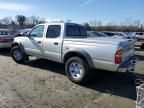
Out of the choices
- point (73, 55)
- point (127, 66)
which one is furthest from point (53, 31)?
point (127, 66)

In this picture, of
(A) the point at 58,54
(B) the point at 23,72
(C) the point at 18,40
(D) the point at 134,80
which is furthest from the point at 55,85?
(C) the point at 18,40

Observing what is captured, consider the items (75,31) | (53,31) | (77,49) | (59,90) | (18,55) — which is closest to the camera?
(59,90)

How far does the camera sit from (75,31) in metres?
7.54

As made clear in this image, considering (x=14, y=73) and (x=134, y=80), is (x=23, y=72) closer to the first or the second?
(x=14, y=73)

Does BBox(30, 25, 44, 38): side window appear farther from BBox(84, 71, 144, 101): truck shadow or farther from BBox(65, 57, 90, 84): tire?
BBox(84, 71, 144, 101): truck shadow

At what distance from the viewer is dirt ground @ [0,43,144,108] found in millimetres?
4660

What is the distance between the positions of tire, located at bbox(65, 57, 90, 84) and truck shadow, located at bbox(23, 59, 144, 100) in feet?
0.91

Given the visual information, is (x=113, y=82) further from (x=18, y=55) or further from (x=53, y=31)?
(x=18, y=55)

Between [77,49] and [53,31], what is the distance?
158cm

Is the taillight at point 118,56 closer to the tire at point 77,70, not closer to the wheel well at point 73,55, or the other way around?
the tire at point 77,70

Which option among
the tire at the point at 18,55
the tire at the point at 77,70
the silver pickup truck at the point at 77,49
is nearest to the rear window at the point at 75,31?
the silver pickup truck at the point at 77,49

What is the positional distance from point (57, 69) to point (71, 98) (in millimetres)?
3119

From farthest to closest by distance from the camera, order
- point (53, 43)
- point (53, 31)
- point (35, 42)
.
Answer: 1. point (35, 42)
2. point (53, 31)
3. point (53, 43)

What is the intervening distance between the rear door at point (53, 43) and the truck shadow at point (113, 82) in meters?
0.78
